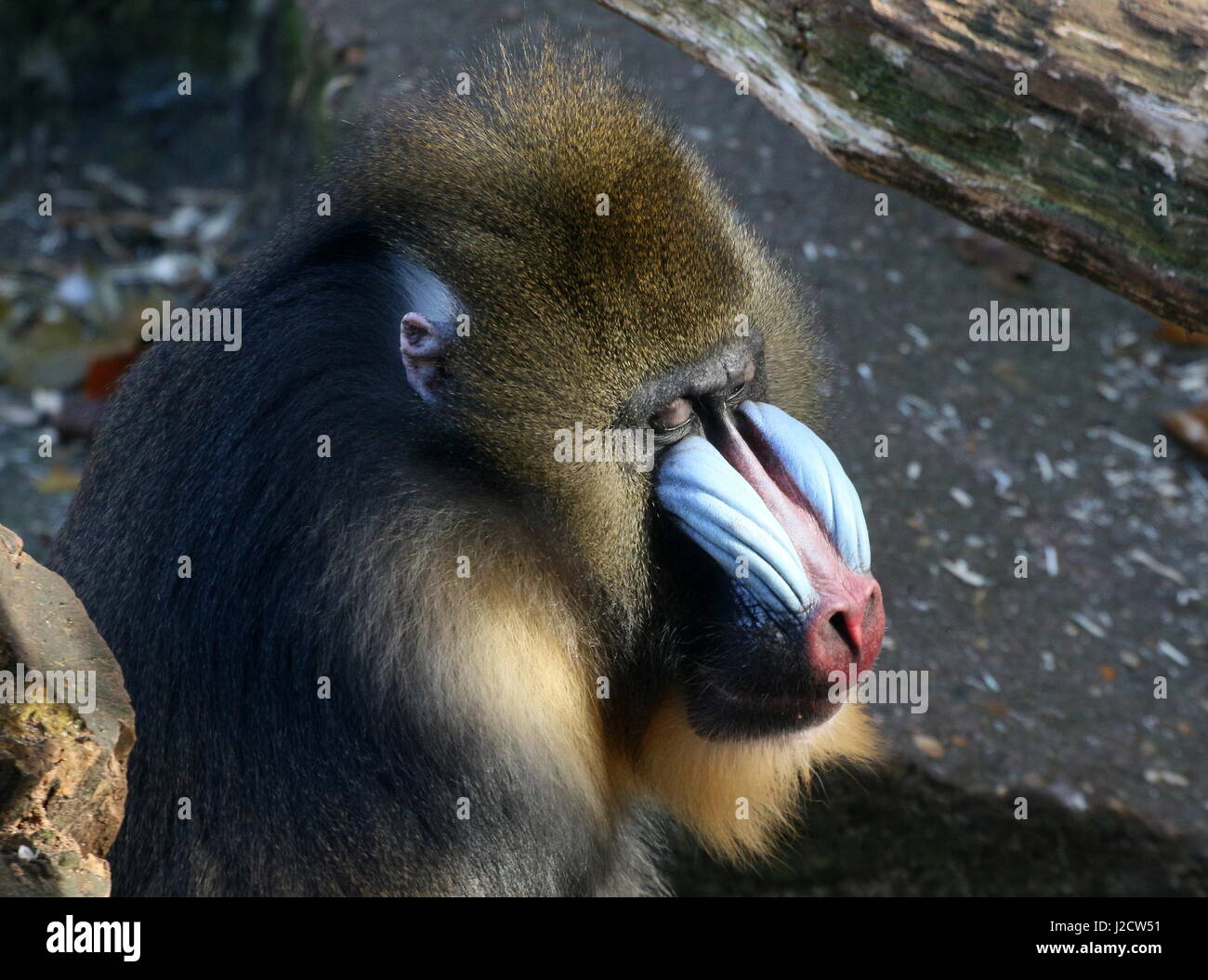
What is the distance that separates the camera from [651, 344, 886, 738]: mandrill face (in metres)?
2.49

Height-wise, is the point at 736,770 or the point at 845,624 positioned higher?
the point at 845,624

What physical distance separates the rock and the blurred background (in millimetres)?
1269

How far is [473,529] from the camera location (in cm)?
258

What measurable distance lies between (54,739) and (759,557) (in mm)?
1173

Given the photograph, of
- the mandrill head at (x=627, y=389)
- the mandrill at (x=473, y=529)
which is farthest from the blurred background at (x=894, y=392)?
the mandrill at (x=473, y=529)

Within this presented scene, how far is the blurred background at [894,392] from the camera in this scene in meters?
3.90

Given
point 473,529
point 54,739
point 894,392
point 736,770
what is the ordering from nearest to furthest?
point 54,739 → point 473,529 → point 736,770 → point 894,392

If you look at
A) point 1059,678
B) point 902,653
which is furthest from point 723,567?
point 1059,678

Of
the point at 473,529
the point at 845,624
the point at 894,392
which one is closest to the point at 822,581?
the point at 845,624

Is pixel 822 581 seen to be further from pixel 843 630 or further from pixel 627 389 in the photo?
pixel 627 389

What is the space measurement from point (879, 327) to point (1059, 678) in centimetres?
167

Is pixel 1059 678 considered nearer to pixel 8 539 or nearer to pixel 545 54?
pixel 545 54

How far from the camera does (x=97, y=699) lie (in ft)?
7.17

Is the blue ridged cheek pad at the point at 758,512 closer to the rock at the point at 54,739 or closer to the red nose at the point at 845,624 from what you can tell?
the red nose at the point at 845,624
